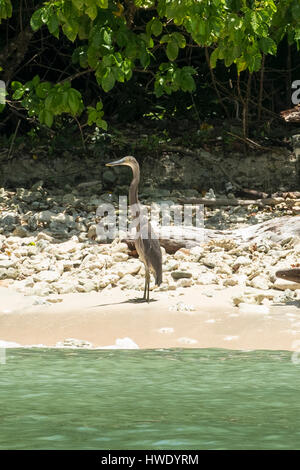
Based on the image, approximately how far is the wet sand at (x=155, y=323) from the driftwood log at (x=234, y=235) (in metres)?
1.47

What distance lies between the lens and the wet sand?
5152mm

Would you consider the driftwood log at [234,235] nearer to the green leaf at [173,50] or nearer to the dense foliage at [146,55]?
the dense foliage at [146,55]

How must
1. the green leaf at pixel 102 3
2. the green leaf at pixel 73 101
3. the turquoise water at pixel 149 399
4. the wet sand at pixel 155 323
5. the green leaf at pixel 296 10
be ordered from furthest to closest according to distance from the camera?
the green leaf at pixel 296 10 < the green leaf at pixel 73 101 < the green leaf at pixel 102 3 < the wet sand at pixel 155 323 < the turquoise water at pixel 149 399

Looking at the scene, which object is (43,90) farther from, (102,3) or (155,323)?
(155,323)

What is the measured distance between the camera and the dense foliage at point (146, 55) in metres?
7.12

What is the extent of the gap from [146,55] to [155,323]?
341 cm

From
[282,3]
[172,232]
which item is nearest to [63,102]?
[172,232]

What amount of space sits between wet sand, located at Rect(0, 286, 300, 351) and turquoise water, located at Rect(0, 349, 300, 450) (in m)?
0.26

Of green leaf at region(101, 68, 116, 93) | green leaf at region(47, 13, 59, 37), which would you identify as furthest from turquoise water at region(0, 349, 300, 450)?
green leaf at region(101, 68, 116, 93)

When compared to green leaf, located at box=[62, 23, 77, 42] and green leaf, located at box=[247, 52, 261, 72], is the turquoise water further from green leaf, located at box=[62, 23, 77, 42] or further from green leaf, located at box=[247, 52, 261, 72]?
green leaf, located at box=[247, 52, 261, 72]

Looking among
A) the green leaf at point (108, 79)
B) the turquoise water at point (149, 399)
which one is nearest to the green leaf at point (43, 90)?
the green leaf at point (108, 79)

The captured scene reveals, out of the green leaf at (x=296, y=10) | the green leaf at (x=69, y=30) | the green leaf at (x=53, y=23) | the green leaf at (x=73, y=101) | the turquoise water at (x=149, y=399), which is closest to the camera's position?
the turquoise water at (x=149, y=399)

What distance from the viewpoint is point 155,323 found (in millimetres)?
5520
